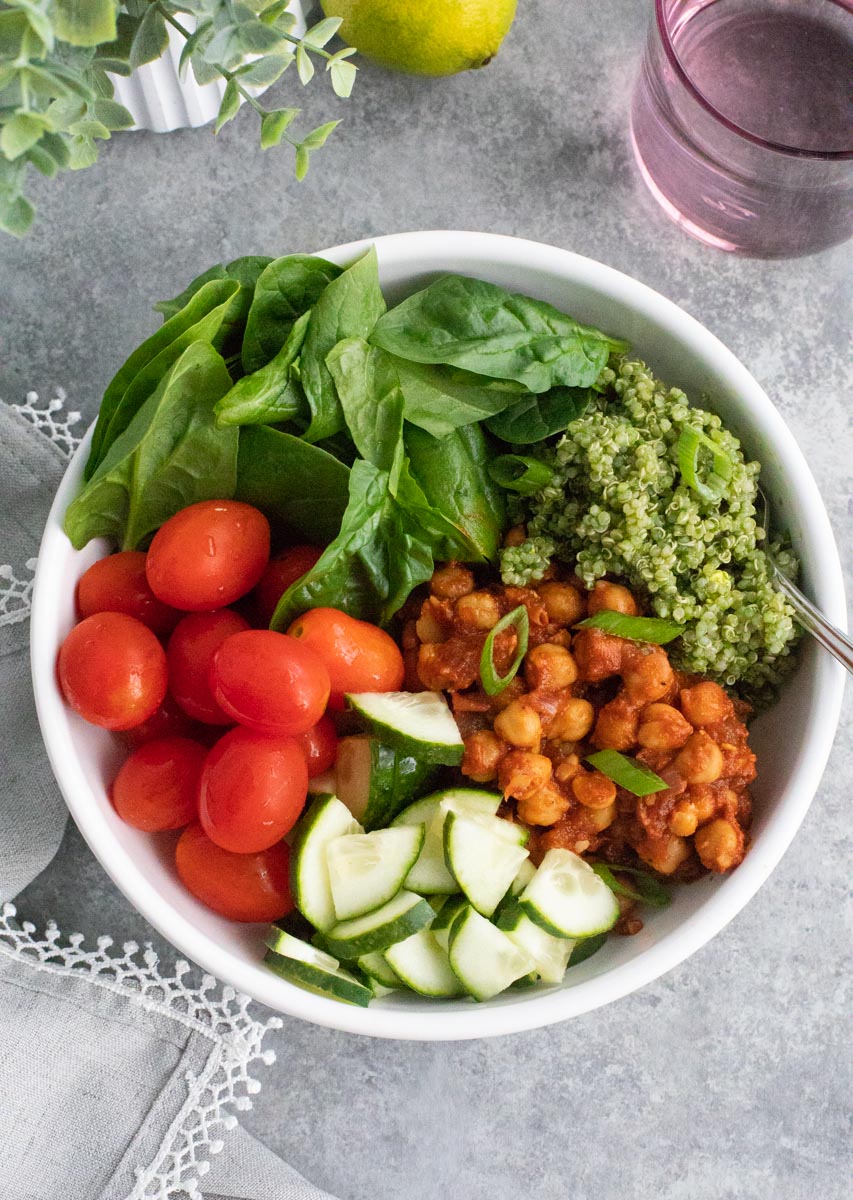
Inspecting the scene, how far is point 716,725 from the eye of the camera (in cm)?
167

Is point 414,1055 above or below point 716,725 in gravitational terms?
below

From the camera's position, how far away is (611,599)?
5.46ft

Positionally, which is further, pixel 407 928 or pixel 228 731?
pixel 228 731

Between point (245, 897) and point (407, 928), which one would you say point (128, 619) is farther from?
point (407, 928)

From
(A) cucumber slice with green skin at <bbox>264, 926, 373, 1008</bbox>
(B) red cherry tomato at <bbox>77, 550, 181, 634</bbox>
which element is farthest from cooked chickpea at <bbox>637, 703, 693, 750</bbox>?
(B) red cherry tomato at <bbox>77, 550, 181, 634</bbox>

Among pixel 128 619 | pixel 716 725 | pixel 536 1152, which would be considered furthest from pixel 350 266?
pixel 536 1152

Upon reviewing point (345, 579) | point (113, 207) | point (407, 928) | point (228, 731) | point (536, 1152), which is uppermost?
point (113, 207)

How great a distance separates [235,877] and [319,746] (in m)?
Result: 0.23

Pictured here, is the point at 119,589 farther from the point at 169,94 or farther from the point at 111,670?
the point at 169,94

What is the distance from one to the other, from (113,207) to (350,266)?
70 cm

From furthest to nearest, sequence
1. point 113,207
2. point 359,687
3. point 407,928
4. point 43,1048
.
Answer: point 113,207, point 43,1048, point 359,687, point 407,928

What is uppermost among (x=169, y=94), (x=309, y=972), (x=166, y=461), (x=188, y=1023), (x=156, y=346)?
(x=169, y=94)

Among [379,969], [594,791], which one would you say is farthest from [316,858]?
[594,791]

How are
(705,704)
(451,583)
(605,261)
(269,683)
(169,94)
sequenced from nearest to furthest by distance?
(269,683)
(705,704)
(451,583)
(169,94)
(605,261)
